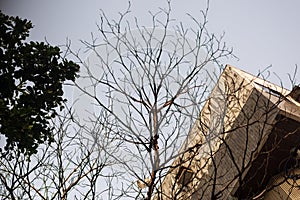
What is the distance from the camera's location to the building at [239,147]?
3322 millimetres

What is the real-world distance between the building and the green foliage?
2009 millimetres

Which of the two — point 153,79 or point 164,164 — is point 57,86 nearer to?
point 153,79

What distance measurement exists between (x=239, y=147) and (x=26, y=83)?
4.15 m

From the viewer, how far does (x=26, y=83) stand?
4.92 metres

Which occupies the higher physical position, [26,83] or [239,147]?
[26,83]

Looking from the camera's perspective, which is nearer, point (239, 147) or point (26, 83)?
point (26, 83)

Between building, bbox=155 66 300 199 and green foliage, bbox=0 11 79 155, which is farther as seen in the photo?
green foliage, bbox=0 11 79 155

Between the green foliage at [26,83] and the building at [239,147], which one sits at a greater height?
the green foliage at [26,83]

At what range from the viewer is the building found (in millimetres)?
3322

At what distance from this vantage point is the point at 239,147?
648 cm

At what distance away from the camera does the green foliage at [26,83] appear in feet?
14.4

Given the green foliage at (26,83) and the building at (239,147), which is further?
the green foliage at (26,83)

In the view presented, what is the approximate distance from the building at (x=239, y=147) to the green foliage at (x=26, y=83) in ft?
6.59

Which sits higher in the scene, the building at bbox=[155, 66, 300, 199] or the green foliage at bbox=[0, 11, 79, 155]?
the green foliage at bbox=[0, 11, 79, 155]
